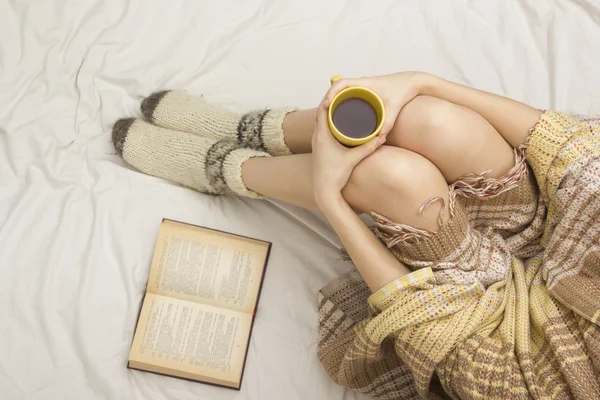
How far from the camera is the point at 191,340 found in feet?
3.03

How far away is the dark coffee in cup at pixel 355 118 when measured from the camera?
0.70 m

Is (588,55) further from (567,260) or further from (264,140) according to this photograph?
(264,140)

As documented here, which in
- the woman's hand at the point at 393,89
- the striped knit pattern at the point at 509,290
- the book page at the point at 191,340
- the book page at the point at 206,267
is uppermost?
the woman's hand at the point at 393,89

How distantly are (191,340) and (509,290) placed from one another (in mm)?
552

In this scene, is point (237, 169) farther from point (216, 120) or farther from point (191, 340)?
point (191, 340)

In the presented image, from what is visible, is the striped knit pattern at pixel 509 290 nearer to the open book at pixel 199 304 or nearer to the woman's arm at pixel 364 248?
the woman's arm at pixel 364 248

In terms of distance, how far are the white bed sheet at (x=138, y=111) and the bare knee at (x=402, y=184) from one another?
0.88ft

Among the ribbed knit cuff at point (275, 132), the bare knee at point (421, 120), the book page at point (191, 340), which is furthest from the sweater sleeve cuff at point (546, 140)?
the book page at point (191, 340)

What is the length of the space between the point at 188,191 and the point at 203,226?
0.08m

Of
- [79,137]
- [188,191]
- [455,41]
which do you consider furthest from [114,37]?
[455,41]

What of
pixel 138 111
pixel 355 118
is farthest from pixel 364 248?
pixel 138 111

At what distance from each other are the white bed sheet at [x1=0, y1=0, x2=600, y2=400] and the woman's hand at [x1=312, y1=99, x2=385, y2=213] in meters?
0.24

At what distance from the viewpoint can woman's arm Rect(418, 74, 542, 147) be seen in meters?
0.75

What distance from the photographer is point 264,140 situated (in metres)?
0.95
